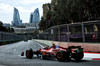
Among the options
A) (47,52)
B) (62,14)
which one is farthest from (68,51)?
(62,14)

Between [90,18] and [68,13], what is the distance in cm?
546

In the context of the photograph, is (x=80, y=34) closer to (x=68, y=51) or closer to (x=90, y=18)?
(x=68, y=51)

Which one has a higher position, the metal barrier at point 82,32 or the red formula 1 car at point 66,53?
the metal barrier at point 82,32

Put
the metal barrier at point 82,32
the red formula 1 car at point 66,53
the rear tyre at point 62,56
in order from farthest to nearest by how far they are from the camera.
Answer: the metal barrier at point 82,32 < the red formula 1 car at point 66,53 < the rear tyre at point 62,56

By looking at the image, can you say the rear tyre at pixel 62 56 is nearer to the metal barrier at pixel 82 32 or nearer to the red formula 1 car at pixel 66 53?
the red formula 1 car at pixel 66 53

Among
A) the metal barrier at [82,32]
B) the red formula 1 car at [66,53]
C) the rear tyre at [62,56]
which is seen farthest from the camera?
the metal barrier at [82,32]

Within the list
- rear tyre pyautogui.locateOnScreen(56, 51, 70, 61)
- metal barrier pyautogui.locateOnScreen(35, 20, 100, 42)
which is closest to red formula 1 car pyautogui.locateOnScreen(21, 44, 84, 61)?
rear tyre pyautogui.locateOnScreen(56, 51, 70, 61)

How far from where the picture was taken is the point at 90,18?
3697cm

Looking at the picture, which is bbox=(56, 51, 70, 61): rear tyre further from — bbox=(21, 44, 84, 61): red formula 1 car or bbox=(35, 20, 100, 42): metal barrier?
bbox=(35, 20, 100, 42): metal barrier

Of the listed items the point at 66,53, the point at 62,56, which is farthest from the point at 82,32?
the point at 62,56

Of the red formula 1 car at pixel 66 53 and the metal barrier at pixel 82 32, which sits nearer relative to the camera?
the red formula 1 car at pixel 66 53

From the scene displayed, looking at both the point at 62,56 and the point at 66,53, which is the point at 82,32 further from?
the point at 62,56

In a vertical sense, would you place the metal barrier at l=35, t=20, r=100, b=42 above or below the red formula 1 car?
above

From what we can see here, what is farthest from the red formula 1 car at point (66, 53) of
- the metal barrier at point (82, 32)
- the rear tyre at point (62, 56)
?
the metal barrier at point (82, 32)
